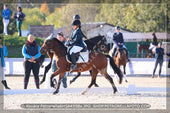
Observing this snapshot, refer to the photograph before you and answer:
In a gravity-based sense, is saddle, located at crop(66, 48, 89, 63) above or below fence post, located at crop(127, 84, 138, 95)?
above

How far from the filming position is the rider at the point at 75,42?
35.0 ft

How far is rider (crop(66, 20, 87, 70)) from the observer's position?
1066 cm

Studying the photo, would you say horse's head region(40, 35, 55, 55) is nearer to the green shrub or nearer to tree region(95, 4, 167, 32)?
the green shrub

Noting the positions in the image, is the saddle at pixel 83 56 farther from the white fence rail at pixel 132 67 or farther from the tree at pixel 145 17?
the tree at pixel 145 17

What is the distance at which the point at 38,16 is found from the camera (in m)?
88.8

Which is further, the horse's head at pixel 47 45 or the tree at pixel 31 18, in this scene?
the tree at pixel 31 18

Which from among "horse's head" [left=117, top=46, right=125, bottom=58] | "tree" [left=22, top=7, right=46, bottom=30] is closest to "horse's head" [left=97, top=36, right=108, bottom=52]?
"horse's head" [left=117, top=46, right=125, bottom=58]

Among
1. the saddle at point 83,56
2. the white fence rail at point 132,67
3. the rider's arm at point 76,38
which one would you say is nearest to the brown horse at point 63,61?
the saddle at point 83,56

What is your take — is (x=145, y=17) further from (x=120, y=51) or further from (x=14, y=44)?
(x=120, y=51)

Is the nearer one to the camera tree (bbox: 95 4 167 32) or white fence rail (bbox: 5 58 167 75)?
white fence rail (bbox: 5 58 167 75)

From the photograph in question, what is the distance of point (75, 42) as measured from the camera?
10.7 m

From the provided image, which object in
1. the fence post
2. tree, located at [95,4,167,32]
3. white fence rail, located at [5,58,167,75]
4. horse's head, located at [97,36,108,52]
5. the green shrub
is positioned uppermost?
tree, located at [95,4,167,32]

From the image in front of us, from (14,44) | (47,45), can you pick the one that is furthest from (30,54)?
(14,44)

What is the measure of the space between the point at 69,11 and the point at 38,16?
3902 centimetres
